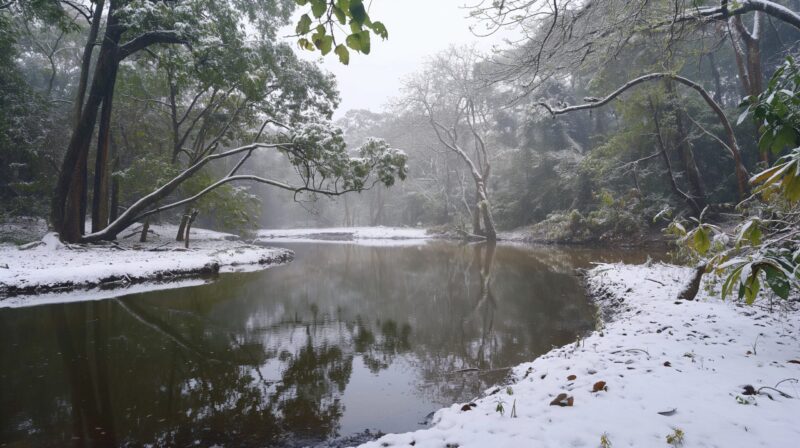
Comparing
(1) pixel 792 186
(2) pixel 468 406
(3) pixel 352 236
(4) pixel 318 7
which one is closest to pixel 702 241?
(1) pixel 792 186

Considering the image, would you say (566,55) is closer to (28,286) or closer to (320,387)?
(320,387)

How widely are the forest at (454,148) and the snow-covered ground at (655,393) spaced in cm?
7

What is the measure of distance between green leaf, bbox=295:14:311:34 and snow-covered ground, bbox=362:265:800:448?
97.2 inches

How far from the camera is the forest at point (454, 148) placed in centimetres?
374

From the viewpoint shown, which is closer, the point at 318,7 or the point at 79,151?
the point at 318,7

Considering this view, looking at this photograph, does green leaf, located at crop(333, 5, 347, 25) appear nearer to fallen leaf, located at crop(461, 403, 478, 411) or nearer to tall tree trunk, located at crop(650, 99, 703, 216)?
fallen leaf, located at crop(461, 403, 478, 411)

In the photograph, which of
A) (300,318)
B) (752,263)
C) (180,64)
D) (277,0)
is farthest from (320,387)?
(277,0)

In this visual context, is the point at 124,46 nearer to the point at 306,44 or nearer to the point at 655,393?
the point at 306,44

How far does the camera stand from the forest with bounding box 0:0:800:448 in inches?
147

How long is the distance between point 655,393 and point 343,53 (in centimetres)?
305

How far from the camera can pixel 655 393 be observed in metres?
2.78

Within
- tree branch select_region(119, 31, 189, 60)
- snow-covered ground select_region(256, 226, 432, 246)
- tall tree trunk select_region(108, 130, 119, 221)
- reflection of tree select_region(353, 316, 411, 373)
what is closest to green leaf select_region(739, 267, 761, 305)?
reflection of tree select_region(353, 316, 411, 373)

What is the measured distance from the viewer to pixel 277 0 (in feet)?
50.9

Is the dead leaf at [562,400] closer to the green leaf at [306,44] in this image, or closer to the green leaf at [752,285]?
the green leaf at [752,285]
